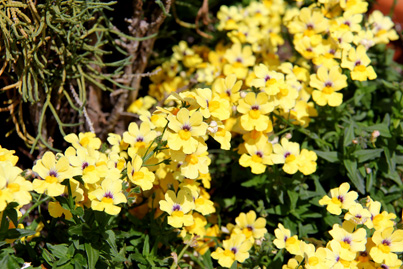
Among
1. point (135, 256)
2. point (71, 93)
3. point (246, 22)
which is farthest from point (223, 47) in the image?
point (135, 256)

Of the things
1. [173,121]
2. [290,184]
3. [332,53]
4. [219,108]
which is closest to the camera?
[173,121]

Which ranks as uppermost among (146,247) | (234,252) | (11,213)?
(11,213)

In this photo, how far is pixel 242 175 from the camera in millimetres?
2584

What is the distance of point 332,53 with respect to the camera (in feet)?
8.48

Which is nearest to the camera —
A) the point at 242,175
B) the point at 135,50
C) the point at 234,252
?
the point at 234,252

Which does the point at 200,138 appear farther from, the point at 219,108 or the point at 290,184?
the point at 290,184

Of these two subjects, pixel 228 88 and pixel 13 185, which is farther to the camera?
pixel 228 88

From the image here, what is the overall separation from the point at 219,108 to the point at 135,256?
2.34 feet

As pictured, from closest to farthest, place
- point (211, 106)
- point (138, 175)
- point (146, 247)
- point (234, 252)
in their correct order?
point (138, 175) < point (211, 106) < point (146, 247) < point (234, 252)

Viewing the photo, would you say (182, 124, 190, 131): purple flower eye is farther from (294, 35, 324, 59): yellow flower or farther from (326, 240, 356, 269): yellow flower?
(294, 35, 324, 59): yellow flower

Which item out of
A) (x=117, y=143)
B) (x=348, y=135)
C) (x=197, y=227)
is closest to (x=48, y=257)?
(x=117, y=143)

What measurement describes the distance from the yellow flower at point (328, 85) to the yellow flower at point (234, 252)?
2.50 ft

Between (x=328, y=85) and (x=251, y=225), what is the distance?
0.79 m

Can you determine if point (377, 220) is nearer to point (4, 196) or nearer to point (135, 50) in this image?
point (4, 196)
